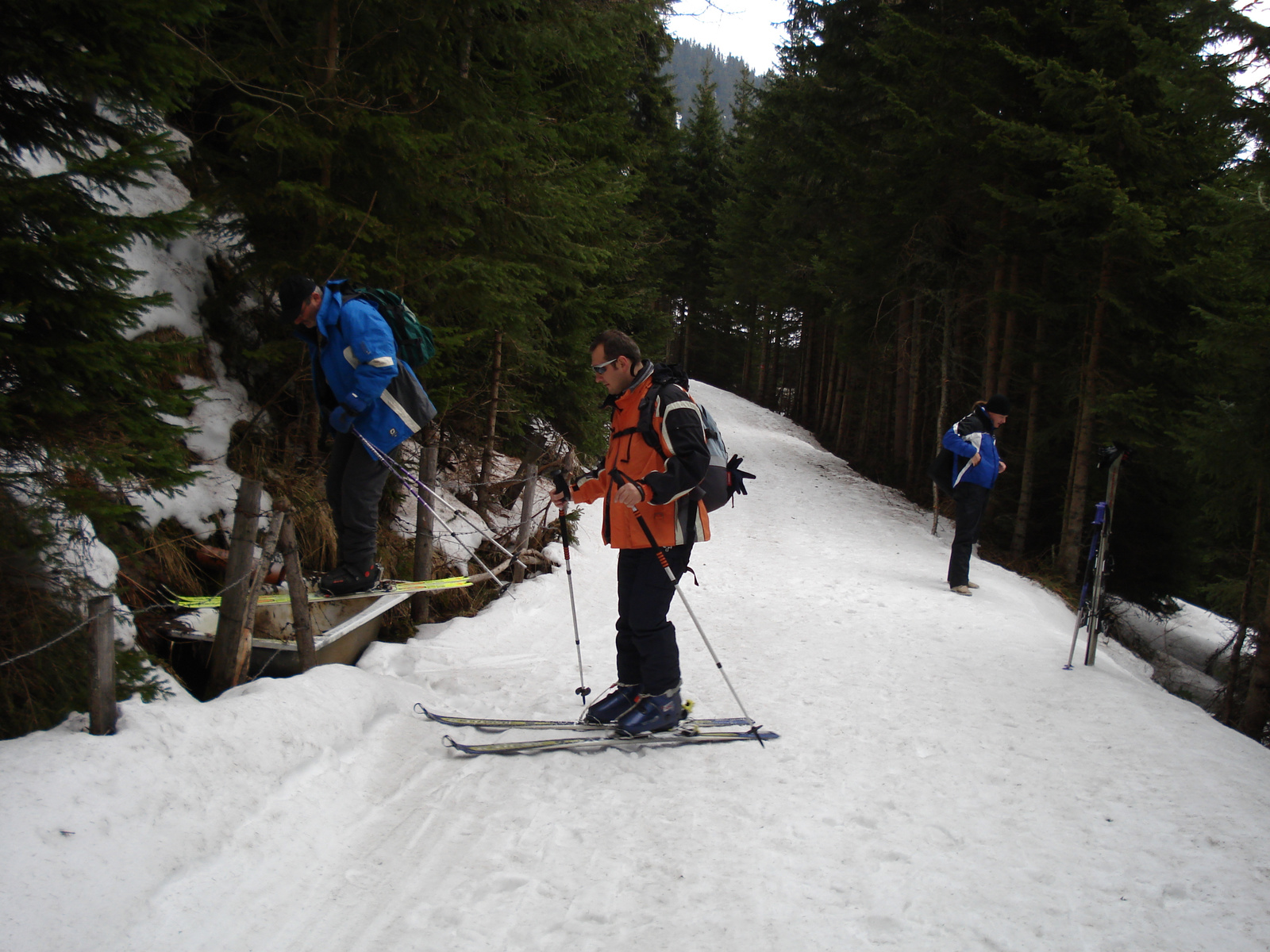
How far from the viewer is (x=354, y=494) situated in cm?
500

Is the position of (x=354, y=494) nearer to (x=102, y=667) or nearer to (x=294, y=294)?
(x=294, y=294)

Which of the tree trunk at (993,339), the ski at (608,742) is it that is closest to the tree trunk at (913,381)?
the tree trunk at (993,339)

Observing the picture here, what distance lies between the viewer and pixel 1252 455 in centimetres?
739

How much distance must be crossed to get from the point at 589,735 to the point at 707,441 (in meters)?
1.99

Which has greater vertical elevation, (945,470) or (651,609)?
(945,470)

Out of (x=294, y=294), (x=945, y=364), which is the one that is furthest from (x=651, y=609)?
(x=945, y=364)

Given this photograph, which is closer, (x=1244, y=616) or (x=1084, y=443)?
(x=1244, y=616)

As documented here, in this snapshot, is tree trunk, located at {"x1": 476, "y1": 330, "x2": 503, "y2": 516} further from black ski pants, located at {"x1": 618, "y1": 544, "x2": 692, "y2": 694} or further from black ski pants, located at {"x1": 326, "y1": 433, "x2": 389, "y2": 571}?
black ski pants, located at {"x1": 618, "y1": 544, "x2": 692, "y2": 694}

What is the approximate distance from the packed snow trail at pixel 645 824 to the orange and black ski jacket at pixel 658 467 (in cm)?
137

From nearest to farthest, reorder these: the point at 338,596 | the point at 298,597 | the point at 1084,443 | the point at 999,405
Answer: the point at 298,597 < the point at 338,596 < the point at 999,405 < the point at 1084,443

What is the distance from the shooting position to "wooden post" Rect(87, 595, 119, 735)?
2.86m

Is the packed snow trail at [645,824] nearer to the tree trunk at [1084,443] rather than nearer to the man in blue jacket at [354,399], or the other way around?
the man in blue jacket at [354,399]

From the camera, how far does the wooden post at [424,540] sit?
22.3 feet

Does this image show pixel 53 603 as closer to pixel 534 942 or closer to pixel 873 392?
pixel 534 942
